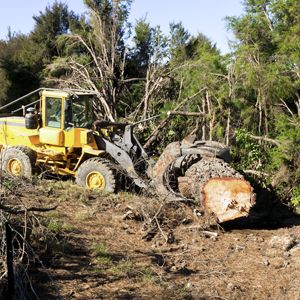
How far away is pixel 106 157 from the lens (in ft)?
35.9

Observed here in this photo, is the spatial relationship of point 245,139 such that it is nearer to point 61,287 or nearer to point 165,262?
point 165,262

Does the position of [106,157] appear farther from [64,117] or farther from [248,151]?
[248,151]

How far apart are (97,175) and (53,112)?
1651 mm

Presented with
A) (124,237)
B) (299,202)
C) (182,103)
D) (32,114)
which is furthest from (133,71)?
(124,237)

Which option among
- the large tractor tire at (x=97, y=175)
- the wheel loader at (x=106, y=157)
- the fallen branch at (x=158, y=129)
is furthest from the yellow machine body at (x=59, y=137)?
the fallen branch at (x=158, y=129)

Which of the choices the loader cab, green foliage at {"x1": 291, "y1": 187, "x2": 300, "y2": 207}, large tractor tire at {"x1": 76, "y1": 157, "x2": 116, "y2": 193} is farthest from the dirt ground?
the loader cab

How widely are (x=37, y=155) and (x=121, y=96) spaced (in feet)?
18.7

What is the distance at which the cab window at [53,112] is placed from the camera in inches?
432

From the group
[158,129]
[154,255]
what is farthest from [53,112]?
[154,255]

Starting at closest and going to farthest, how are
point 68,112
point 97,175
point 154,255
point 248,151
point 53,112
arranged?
point 154,255 < point 97,175 < point 68,112 < point 53,112 < point 248,151

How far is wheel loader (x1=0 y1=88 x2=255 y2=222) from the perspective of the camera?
9094mm

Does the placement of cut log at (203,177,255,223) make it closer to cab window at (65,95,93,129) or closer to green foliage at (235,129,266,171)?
green foliage at (235,129,266,171)

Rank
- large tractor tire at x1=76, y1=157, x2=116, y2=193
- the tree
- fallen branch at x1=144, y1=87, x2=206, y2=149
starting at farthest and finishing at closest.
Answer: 1. the tree
2. fallen branch at x1=144, y1=87, x2=206, y2=149
3. large tractor tire at x1=76, y1=157, x2=116, y2=193

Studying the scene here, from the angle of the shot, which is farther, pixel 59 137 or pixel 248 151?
pixel 248 151
